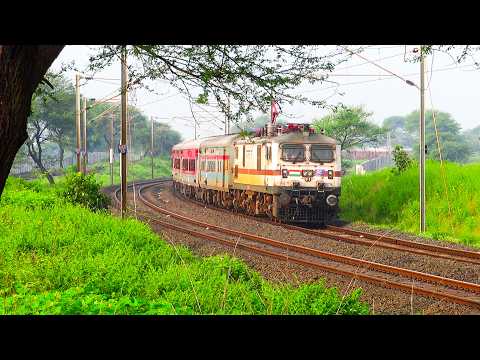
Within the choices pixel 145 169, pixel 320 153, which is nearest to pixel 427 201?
pixel 320 153

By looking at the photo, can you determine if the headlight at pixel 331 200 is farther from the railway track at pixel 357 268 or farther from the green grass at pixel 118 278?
the green grass at pixel 118 278

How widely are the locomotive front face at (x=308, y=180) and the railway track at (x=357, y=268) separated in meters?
2.12

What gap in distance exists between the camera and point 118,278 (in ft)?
32.2

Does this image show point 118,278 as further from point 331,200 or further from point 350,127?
point 350,127

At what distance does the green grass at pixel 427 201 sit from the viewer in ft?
66.3

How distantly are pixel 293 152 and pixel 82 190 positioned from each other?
23.9 feet

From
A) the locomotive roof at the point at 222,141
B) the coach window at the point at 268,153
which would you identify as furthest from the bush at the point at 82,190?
the coach window at the point at 268,153

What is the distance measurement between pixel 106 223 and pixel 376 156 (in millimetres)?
57894

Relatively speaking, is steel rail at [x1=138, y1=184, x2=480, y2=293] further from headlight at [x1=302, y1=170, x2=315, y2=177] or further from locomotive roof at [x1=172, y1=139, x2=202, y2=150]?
locomotive roof at [x1=172, y1=139, x2=202, y2=150]

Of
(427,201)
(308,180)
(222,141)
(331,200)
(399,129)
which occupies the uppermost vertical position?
(399,129)

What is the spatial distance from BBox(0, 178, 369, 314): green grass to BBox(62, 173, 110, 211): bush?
5756 mm
